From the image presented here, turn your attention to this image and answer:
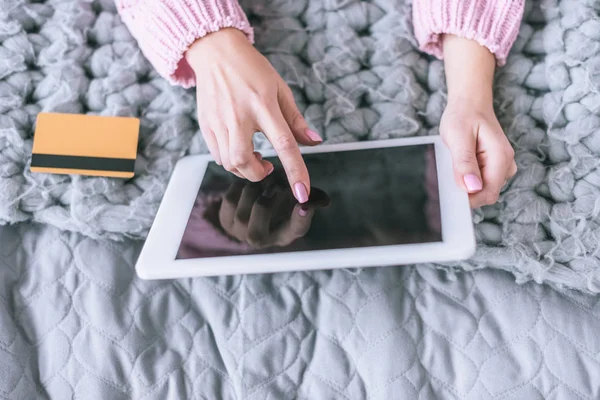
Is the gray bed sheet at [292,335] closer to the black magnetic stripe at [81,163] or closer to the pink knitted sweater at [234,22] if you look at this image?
the black magnetic stripe at [81,163]

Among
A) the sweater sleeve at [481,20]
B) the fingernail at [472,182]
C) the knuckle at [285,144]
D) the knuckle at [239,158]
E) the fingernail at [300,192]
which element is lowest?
the fingernail at [300,192]

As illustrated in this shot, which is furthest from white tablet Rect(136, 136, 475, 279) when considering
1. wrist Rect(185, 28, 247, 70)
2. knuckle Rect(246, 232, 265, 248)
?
wrist Rect(185, 28, 247, 70)

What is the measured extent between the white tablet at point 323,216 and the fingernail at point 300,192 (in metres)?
0.01

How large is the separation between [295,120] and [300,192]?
0.31ft

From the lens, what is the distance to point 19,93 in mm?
665

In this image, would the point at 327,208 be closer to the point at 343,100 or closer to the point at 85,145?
the point at 343,100

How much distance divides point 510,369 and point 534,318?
56mm

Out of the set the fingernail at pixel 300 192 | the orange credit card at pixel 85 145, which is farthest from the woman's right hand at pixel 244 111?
the orange credit card at pixel 85 145

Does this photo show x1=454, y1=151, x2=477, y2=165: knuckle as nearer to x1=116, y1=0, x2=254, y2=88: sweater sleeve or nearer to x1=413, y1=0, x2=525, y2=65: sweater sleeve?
x1=413, y1=0, x2=525, y2=65: sweater sleeve

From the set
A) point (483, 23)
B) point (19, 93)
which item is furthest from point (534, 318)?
point (19, 93)

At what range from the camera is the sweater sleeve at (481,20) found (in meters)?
0.62

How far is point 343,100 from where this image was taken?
0.65m

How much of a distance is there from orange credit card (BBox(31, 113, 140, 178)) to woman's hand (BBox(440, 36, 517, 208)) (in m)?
0.36

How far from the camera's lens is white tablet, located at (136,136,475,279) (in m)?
0.49
